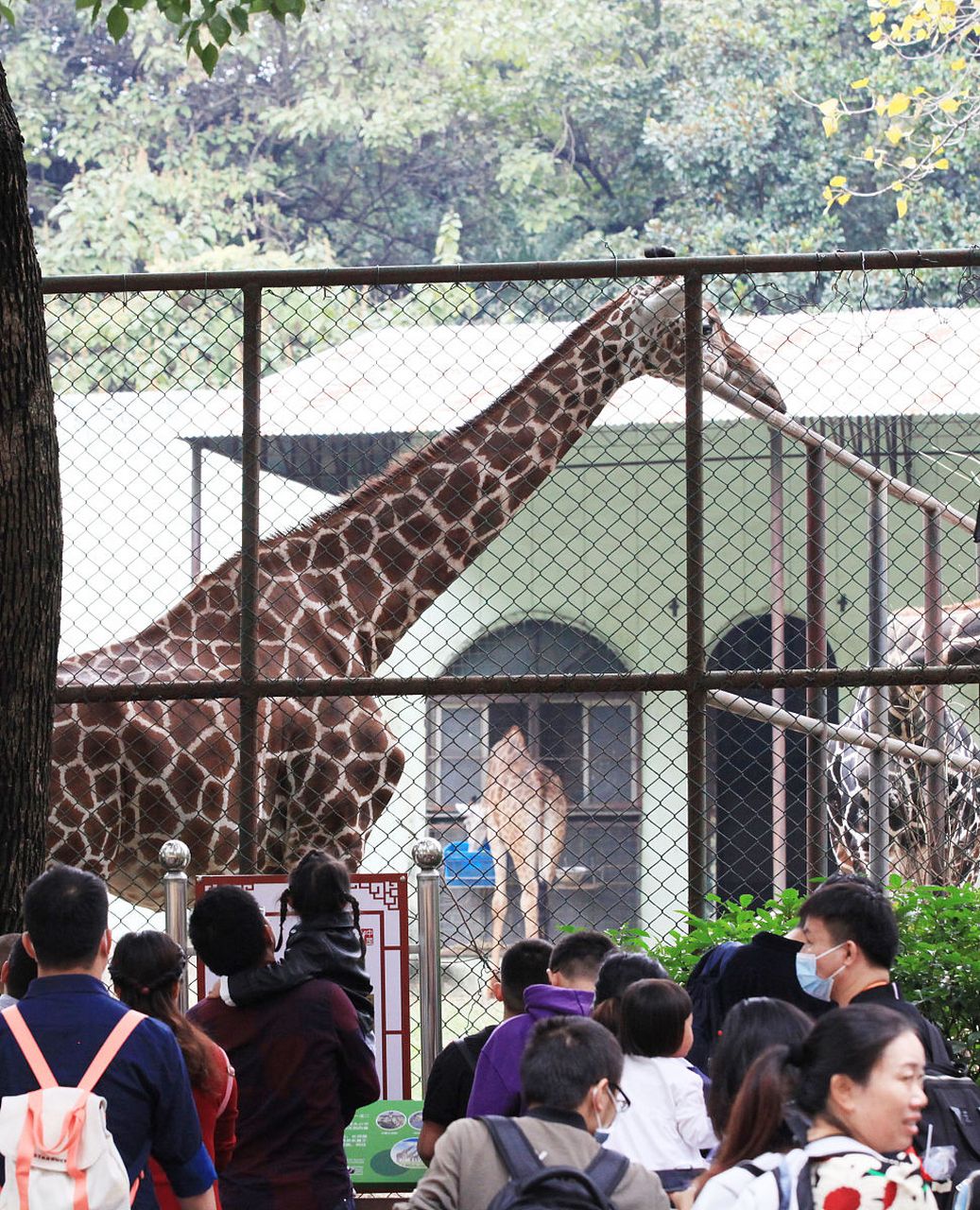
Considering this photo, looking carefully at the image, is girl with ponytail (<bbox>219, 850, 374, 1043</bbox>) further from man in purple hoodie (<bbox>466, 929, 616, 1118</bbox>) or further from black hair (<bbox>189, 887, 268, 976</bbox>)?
man in purple hoodie (<bbox>466, 929, 616, 1118</bbox>)

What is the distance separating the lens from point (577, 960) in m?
3.63

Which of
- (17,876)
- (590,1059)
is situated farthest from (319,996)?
(590,1059)

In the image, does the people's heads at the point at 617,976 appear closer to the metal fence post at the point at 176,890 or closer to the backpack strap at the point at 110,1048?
the backpack strap at the point at 110,1048

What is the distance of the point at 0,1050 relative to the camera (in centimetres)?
278

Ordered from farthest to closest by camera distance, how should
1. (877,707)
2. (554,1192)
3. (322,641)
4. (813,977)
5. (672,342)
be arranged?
(672,342) → (322,641) → (877,707) → (813,977) → (554,1192)

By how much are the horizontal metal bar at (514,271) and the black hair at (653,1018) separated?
2502 millimetres

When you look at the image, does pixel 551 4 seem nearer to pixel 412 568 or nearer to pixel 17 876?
pixel 412 568

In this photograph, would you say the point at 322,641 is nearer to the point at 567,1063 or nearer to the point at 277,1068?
the point at 277,1068

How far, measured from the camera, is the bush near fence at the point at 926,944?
443 centimetres

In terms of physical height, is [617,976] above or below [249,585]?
below

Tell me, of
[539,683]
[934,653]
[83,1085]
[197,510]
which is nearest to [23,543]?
[83,1085]

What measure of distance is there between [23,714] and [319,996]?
102 centimetres

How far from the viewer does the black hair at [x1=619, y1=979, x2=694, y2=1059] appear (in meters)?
3.16

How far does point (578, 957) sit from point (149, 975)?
3.30ft
